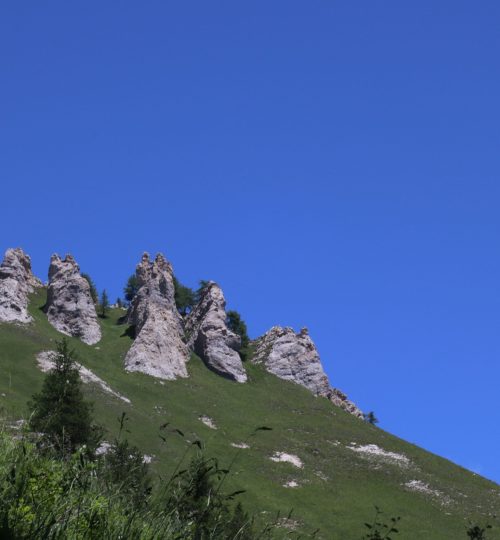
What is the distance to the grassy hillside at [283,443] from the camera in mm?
81750

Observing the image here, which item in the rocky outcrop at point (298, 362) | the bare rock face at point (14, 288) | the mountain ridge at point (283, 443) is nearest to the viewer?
the mountain ridge at point (283, 443)

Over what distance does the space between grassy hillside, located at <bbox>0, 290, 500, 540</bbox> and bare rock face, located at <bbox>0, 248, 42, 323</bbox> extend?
12.3 ft

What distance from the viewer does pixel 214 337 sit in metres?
138

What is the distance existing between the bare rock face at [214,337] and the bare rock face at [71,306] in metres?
21.3

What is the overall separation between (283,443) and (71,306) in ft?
169

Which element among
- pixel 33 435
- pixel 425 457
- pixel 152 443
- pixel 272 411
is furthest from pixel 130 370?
pixel 33 435

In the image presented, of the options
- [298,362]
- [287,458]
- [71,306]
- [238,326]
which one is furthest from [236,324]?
[287,458]

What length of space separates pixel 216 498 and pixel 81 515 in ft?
4.69

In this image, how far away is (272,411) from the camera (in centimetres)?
11875

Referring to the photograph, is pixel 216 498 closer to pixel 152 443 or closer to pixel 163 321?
pixel 152 443

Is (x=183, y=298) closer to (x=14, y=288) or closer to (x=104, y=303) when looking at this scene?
(x=104, y=303)

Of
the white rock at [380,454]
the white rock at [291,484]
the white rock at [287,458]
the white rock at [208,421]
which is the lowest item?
the white rock at [291,484]

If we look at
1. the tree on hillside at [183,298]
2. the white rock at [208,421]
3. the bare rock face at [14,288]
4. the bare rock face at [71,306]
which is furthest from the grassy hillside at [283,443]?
the tree on hillside at [183,298]

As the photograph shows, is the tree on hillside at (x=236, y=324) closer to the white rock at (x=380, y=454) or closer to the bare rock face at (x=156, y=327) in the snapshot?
the bare rock face at (x=156, y=327)
